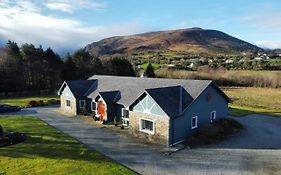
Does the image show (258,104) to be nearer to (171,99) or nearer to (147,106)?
(171,99)

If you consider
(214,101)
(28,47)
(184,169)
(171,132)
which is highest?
(28,47)

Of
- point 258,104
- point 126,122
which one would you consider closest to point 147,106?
point 126,122

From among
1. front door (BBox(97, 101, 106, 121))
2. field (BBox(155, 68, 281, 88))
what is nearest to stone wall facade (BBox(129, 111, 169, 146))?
front door (BBox(97, 101, 106, 121))

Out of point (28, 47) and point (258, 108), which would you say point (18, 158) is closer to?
point (258, 108)

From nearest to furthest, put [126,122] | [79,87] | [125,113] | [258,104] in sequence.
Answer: [126,122] → [125,113] → [79,87] → [258,104]

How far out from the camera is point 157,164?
18.2 metres

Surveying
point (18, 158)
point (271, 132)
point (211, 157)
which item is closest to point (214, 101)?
point (271, 132)

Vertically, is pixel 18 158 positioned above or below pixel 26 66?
below

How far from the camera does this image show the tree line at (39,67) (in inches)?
2048

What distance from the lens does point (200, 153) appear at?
20.3 meters

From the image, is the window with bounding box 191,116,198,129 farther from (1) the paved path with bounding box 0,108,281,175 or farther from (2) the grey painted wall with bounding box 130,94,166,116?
(2) the grey painted wall with bounding box 130,94,166,116

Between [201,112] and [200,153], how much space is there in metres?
5.42

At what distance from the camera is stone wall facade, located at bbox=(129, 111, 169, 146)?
71.9ft

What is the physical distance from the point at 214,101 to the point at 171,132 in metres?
7.11
